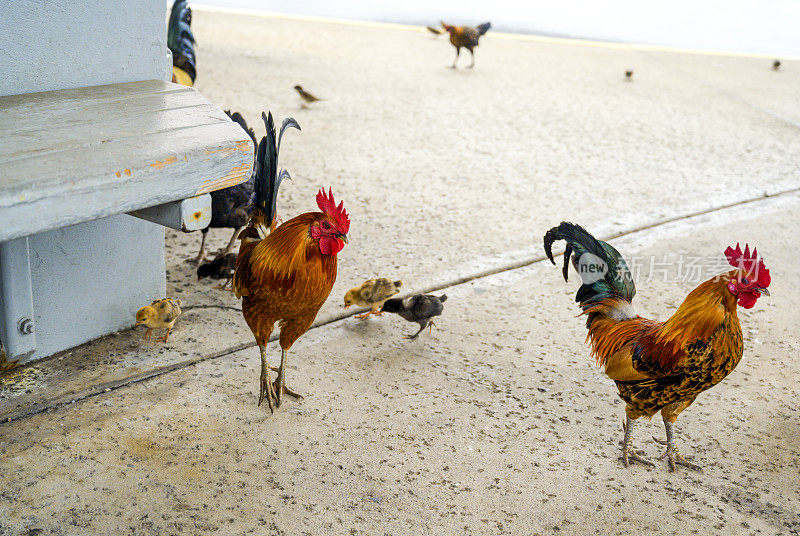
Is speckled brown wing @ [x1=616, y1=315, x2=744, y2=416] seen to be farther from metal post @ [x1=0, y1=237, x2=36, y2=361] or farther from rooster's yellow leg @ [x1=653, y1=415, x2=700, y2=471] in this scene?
metal post @ [x1=0, y1=237, x2=36, y2=361]

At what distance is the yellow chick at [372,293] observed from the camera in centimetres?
427

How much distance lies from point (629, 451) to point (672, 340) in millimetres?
641

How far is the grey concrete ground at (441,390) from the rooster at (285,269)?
358 mm

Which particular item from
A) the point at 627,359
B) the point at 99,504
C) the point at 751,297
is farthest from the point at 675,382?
the point at 99,504

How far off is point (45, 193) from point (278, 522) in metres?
1.47

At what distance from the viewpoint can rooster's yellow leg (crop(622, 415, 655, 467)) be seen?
3412mm

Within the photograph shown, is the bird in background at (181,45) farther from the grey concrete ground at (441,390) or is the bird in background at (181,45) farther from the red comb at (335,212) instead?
the red comb at (335,212)

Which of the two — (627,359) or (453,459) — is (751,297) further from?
(453,459)

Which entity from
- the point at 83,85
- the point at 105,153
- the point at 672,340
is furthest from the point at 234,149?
the point at 672,340

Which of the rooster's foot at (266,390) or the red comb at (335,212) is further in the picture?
the rooster's foot at (266,390)

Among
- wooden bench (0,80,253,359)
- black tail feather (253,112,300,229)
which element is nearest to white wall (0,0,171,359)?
wooden bench (0,80,253,359)

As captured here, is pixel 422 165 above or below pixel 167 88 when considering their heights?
below

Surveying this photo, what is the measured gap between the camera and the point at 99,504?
114 inches

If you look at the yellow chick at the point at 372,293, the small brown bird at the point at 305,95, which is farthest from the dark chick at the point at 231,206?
the small brown bird at the point at 305,95
